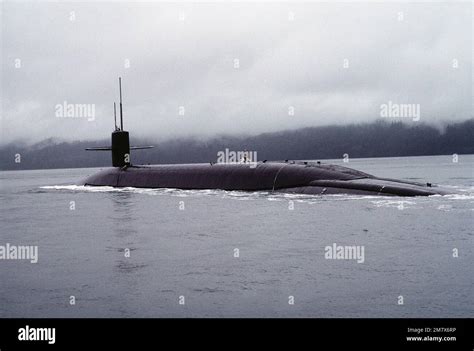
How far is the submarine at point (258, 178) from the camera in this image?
2850 centimetres

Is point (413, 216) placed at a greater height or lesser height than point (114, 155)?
lesser

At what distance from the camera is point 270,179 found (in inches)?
1312

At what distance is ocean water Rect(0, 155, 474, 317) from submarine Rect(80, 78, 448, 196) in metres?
3.44

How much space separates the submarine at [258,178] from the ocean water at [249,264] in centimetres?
344

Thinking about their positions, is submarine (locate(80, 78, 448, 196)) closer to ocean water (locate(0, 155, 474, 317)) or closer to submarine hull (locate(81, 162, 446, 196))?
submarine hull (locate(81, 162, 446, 196))

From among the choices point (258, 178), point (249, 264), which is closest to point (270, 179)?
point (258, 178)

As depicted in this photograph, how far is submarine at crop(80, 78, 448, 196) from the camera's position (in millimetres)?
28500

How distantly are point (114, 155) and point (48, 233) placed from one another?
82.5 feet

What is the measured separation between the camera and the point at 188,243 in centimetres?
1658

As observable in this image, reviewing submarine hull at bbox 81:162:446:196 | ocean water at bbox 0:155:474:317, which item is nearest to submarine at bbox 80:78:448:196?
submarine hull at bbox 81:162:446:196
